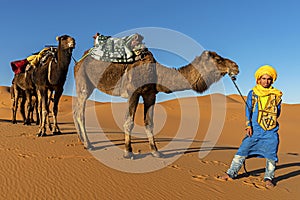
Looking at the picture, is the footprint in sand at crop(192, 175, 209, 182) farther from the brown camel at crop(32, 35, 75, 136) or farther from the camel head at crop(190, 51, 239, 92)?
the brown camel at crop(32, 35, 75, 136)

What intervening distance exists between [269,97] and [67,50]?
5562 millimetres

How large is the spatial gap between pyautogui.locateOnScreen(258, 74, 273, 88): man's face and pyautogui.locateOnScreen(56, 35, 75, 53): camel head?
4.97m

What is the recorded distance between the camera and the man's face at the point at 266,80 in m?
5.75

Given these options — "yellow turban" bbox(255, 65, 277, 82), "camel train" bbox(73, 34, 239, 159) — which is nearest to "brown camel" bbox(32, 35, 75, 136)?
"camel train" bbox(73, 34, 239, 159)

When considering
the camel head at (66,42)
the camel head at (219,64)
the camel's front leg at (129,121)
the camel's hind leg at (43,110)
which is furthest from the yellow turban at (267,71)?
the camel's hind leg at (43,110)

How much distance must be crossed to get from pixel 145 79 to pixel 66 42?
2.82m

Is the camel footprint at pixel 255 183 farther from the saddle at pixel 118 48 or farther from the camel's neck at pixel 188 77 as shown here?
the saddle at pixel 118 48

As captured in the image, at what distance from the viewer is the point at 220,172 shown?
6551 millimetres

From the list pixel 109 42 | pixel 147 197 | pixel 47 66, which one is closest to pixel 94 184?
pixel 147 197

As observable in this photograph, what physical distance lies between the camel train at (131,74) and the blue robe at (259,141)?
3.58 feet

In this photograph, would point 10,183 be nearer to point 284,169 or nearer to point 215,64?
point 215,64

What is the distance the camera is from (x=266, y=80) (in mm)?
5754

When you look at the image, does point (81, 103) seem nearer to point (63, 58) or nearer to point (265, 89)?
point (63, 58)

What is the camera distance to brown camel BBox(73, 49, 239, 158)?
22.2ft
